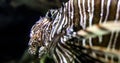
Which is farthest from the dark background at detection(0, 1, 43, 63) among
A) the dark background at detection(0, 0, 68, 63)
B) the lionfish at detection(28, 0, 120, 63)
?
the lionfish at detection(28, 0, 120, 63)

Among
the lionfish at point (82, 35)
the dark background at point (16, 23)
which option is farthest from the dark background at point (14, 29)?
the lionfish at point (82, 35)

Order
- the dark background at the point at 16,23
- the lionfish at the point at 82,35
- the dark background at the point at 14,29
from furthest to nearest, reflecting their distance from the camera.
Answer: the dark background at the point at 14,29
the dark background at the point at 16,23
the lionfish at the point at 82,35

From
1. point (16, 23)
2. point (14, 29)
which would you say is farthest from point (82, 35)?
point (14, 29)

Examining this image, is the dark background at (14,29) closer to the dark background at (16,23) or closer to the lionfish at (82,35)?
the dark background at (16,23)

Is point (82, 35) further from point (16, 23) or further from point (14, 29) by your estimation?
point (14, 29)

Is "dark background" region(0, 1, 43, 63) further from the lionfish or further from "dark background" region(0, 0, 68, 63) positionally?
the lionfish

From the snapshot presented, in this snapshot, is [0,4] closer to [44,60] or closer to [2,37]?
[2,37]

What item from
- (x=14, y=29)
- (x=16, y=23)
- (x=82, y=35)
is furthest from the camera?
(x=14, y=29)

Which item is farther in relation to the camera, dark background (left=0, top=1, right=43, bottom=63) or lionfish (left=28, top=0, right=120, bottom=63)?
dark background (left=0, top=1, right=43, bottom=63)

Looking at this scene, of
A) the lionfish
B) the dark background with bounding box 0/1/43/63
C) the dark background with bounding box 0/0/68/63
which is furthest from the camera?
the dark background with bounding box 0/1/43/63
